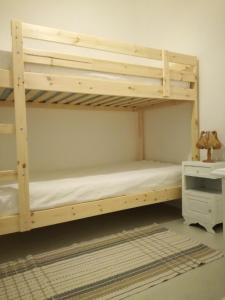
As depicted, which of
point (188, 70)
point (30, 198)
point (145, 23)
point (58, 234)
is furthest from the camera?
point (145, 23)

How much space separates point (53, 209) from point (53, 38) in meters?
1.35

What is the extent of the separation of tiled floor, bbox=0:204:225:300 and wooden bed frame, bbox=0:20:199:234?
352 millimetres

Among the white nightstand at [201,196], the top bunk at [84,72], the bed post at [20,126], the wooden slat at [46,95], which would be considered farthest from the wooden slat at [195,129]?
the bed post at [20,126]

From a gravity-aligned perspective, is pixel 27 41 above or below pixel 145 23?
below

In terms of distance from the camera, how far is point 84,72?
6.79ft

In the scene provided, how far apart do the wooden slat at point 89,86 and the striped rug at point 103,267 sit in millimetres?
1293

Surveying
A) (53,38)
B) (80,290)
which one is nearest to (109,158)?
(53,38)

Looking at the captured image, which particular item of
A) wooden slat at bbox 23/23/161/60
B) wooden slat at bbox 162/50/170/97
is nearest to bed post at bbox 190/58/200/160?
wooden slat at bbox 162/50/170/97

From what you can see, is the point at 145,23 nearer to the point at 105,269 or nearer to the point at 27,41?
the point at 27,41

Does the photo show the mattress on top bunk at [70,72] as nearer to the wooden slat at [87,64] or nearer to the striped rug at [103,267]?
the wooden slat at [87,64]

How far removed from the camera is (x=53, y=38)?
6.39 feet

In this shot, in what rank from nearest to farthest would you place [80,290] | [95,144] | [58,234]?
[80,290]
[58,234]
[95,144]

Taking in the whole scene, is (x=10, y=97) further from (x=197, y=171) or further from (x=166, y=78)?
(x=197, y=171)

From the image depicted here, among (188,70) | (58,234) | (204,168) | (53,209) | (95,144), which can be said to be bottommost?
(58,234)
